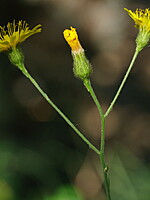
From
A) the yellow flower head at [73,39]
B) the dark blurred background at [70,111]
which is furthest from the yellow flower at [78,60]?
the dark blurred background at [70,111]

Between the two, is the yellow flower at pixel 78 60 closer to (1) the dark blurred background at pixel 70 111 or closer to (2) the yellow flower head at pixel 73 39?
(2) the yellow flower head at pixel 73 39

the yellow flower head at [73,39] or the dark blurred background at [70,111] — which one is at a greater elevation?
the yellow flower head at [73,39]

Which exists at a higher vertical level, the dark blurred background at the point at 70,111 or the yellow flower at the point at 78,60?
the yellow flower at the point at 78,60

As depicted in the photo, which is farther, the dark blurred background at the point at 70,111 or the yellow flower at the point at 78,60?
the dark blurred background at the point at 70,111

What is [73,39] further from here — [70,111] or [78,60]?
[70,111]

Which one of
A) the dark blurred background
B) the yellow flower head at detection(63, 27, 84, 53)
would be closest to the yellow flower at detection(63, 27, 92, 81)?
the yellow flower head at detection(63, 27, 84, 53)

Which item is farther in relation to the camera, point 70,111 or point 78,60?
point 70,111

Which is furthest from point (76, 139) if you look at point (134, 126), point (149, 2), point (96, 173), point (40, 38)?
point (149, 2)

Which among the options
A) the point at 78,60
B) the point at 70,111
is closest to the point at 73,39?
the point at 78,60

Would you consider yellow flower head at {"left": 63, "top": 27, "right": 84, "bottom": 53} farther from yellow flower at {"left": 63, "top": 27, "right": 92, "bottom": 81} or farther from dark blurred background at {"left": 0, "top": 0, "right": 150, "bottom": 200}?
dark blurred background at {"left": 0, "top": 0, "right": 150, "bottom": 200}
